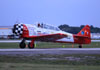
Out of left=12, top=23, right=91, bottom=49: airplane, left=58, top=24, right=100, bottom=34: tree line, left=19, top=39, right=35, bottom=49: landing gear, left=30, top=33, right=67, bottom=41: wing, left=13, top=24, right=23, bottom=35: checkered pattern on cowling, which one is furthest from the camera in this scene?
left=58, top=24, right=100, bottom=34: tree line

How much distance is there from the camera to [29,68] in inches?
384

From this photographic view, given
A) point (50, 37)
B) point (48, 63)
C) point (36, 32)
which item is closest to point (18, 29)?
point (36, 32)

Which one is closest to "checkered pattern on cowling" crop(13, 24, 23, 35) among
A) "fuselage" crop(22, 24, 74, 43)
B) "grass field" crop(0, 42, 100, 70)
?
"fuselage" crop(22, 24, 74, 43)

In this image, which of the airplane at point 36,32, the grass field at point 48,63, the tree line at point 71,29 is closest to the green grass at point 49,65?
the grass field at point 48,63

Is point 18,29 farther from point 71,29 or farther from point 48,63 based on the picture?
point 71,29

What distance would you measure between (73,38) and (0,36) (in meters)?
55.9

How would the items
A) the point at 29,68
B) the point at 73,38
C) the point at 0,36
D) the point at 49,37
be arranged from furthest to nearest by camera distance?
the point at 0,36, the point at 73,38, the point at 49,37, the point at 29,68

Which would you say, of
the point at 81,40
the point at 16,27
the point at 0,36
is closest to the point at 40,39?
the point at 16,27

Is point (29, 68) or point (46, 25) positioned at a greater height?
point (46, 25)

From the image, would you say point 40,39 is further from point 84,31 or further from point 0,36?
point 0,36

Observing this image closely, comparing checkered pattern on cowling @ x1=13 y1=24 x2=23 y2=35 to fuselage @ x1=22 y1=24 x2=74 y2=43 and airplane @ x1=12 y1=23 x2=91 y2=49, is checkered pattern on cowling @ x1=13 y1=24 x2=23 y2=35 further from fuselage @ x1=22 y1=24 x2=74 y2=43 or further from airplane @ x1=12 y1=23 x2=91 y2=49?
fuselage @ x1=22 y1=24 x2=74 y2=43

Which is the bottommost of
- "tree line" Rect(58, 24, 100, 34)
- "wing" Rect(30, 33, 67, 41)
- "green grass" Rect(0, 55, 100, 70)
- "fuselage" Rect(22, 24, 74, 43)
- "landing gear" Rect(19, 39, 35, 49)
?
"green grass" Rect(0, 55, 100, 70)

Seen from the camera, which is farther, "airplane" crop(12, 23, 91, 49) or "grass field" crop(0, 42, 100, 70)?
"airplane" crop(12, 23, 91, 49)

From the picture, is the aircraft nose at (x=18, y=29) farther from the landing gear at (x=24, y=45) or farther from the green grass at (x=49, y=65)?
the green grass at (x=49, y=65)
